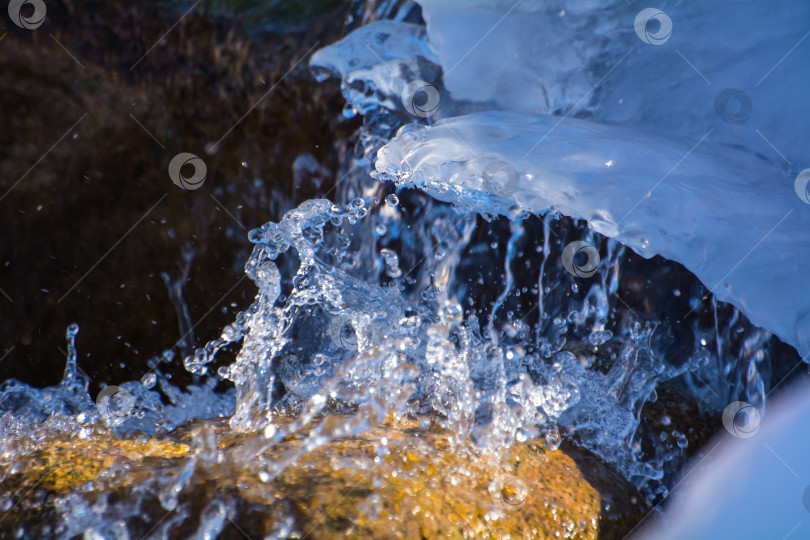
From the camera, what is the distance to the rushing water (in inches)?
71.2

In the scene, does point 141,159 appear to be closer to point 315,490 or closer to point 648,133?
point 315,490

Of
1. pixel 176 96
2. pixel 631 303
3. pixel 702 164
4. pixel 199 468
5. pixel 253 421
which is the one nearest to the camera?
pixel 199 468

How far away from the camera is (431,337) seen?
6.15ft

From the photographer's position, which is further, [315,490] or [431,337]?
[431,337]

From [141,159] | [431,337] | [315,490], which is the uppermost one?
[431,337]

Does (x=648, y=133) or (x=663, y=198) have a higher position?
(x=648, y=133)

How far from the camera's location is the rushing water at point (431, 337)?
1.81 m

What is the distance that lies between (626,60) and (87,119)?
2.03 metres

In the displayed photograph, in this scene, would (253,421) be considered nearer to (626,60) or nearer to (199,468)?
(199,468)

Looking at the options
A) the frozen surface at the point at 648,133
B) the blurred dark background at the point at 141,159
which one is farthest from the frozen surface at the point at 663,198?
the blurred dark background at the point at 141,159

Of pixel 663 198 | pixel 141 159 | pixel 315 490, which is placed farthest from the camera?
pixel 141 159

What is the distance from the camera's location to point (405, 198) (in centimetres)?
231

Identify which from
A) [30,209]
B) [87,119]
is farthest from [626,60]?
[30,209]

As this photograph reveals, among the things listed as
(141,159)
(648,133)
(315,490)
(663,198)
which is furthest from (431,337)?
(141,159)
